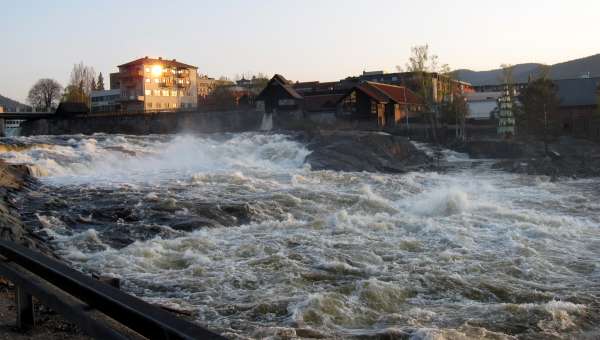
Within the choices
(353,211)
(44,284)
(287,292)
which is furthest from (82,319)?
(353,211)

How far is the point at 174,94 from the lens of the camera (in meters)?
108

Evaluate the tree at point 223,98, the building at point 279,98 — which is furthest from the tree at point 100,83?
the building at point 279,98

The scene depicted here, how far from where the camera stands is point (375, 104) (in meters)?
60.2

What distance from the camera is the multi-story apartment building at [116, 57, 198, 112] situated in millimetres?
100312

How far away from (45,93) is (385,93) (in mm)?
79417

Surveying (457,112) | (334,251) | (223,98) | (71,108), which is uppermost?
(223,98)

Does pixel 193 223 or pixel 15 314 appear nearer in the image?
pixel 15 314

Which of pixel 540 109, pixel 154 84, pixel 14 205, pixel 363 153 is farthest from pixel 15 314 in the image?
pixel 154 84

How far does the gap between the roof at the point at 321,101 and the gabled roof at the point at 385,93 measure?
345 centimetres

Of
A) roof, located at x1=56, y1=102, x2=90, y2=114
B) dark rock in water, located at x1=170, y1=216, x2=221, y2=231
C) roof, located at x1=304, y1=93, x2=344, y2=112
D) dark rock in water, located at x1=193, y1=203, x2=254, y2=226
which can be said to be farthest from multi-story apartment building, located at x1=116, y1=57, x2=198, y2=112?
dark rock in water, located at x1=170, y1=216, x2=221, y2=231

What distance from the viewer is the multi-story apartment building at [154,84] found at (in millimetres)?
Answer: 100312

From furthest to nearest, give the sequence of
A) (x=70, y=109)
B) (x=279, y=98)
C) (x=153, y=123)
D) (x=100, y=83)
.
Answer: (x=100, y=83)
(x=70, y=109)
(x=153, y=123)
(x=279, y=98)

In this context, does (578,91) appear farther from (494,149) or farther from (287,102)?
(287,102)

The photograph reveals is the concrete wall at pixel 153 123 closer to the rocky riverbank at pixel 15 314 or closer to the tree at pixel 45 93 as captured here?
the tree at pixel 45 93
